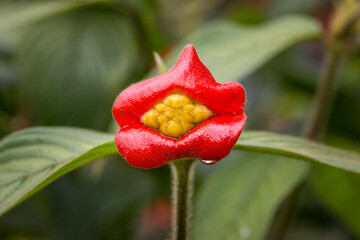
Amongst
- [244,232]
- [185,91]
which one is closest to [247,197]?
[244,232]

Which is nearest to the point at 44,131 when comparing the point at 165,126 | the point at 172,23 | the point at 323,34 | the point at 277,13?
the point at 165,126

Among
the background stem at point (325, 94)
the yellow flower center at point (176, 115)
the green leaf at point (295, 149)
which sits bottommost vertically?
the green leaf at point (295, 149)

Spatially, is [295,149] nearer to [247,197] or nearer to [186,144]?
[186,144]

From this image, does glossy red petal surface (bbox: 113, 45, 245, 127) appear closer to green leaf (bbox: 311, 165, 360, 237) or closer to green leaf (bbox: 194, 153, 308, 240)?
green leaf (bbox: 194, 153, 308, 240)

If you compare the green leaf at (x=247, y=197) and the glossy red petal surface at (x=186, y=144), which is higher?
the glossy red petal surface at (x=186, y=144)

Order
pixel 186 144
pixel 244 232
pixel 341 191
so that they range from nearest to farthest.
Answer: pixel 186 144, pixel 244 232, pixel 341 191

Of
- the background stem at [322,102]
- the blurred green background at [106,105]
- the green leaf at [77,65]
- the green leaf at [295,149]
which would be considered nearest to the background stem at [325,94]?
the background stem at [322,102]

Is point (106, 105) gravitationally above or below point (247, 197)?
above

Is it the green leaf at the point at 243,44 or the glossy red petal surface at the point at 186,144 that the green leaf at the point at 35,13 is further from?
the glossy red petal surface at the point at 186,144
